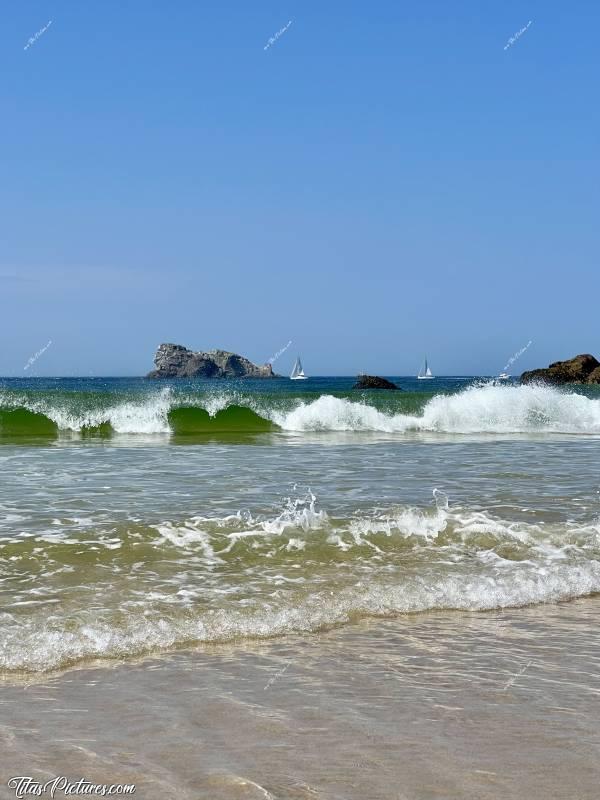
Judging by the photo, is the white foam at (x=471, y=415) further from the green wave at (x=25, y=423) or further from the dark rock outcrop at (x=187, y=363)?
the dark rock outcrop at (x=187, y=363)

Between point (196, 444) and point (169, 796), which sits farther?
point (196, 444)

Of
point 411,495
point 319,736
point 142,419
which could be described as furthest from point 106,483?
point 142,419

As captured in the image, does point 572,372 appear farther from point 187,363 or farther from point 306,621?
point 306,621

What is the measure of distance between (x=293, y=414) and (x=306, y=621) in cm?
2555

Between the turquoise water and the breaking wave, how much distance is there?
11.7 metres

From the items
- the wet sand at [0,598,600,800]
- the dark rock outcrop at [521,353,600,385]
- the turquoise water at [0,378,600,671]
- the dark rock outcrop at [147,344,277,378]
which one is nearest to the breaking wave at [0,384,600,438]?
the turquoise water at [0,378,600,671]

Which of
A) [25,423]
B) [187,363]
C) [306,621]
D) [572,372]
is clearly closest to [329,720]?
[306,621]

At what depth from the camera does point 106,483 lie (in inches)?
457

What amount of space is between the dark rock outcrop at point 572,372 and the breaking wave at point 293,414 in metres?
59.9

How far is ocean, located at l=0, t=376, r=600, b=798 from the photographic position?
11.8ft

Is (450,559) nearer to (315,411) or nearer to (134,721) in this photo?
(134,721)

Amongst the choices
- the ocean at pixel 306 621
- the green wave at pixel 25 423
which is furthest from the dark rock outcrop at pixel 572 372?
the ocean at pixel 306 621

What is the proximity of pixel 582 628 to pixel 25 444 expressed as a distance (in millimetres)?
17255

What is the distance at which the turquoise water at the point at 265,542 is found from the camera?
5.68 metres
